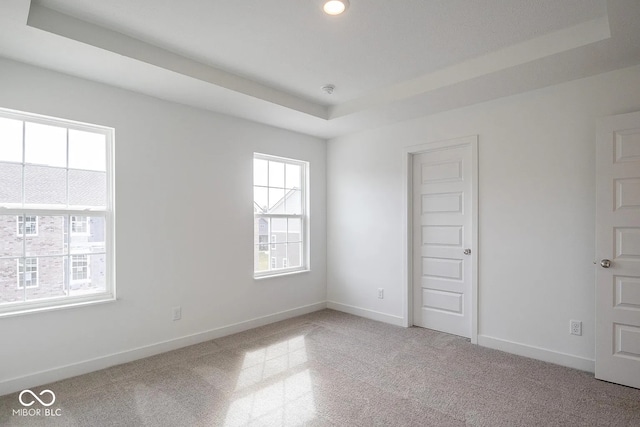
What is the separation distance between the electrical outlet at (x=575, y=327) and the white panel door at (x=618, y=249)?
0.66 feet

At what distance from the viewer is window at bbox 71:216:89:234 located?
116 inches

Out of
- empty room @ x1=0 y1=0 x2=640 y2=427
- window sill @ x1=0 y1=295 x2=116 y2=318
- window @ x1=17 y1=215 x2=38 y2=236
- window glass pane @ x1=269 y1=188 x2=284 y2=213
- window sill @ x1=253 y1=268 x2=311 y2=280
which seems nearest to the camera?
empty room @ x1=0 y1=0 x2=640 y2=427

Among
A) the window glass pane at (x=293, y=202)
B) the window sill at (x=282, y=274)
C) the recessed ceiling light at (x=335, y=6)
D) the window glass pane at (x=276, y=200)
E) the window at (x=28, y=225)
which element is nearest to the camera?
the recessed ceiling light at (x=335, y=6)

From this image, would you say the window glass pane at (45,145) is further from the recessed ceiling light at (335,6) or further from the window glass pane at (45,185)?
the recessed ceiling light at (335,6)

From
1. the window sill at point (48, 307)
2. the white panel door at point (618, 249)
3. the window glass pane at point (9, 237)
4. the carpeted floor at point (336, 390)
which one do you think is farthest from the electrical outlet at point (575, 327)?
the window glass pane at point (9, 237)

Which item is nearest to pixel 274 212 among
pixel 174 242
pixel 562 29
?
pixel 174 242

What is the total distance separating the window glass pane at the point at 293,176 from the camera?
4.75 m

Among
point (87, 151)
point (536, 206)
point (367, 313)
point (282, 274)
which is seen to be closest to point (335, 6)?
point (87, 151)

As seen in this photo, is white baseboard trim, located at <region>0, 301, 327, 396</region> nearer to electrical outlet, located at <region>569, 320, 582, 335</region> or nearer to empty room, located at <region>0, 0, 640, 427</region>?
empty room, located at <region>0, 0, 640, 427</region>

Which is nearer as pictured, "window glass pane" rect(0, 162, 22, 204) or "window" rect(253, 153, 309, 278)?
"window glass pane" rect(0, 162, 22, 204)

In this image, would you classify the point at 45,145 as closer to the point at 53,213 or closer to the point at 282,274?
the point at 53,213

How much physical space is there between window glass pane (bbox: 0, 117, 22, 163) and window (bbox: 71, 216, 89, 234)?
1.92 ft

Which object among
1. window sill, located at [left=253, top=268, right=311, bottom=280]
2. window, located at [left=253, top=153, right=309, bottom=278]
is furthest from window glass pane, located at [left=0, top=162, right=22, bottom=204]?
window sill, located at [left=253, top=268, right=311, bottom=280]

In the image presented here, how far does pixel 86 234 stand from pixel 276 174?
2.26 m
